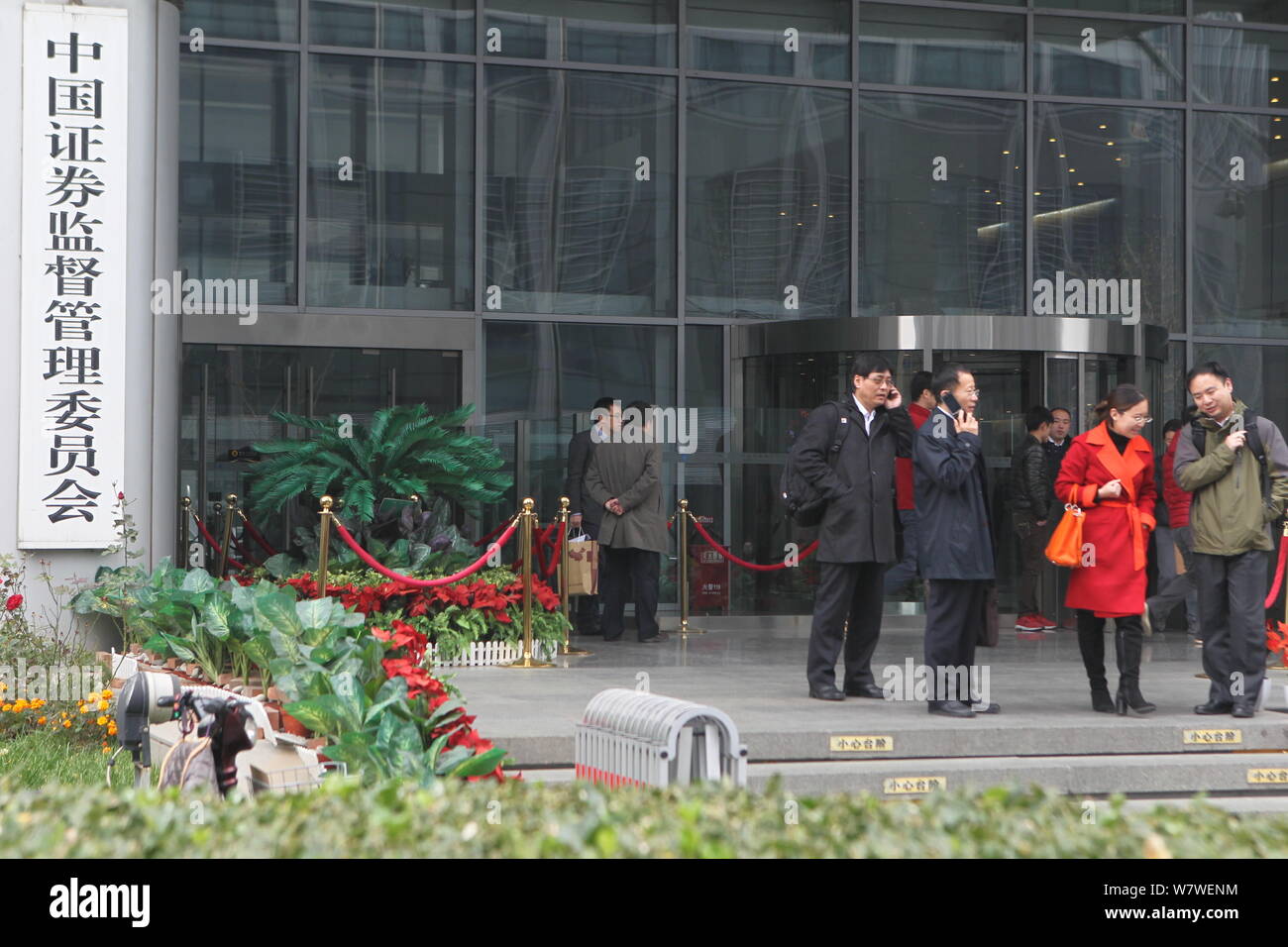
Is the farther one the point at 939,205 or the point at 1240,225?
the point at 1240,225

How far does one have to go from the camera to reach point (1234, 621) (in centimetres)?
856

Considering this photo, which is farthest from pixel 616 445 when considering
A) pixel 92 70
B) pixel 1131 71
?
pixel 1131 71

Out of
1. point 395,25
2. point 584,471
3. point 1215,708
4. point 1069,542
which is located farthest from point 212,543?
point 1215,708

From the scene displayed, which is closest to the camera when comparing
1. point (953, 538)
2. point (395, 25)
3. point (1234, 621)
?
point (953, 538)

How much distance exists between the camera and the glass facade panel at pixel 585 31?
51.7 ft

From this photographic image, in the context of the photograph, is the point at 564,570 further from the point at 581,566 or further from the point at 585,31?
the point at 585,31

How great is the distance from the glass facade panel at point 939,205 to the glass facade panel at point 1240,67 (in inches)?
88.2

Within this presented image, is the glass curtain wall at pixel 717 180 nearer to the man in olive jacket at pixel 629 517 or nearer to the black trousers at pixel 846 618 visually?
the man in olive jacket at pixel 629 517

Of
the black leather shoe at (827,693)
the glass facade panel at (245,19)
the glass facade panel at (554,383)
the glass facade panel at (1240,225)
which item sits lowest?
the black leather shoe at (827,693)

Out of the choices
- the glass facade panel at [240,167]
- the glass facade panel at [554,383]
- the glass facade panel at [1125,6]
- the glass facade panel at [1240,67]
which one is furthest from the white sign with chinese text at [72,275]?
the glass facade panel at [1240,67]

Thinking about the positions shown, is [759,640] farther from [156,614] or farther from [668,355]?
[156,614]

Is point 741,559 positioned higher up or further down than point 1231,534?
further down

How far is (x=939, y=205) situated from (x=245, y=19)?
24.1 feet

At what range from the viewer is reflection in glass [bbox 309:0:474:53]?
15281 millimetres
